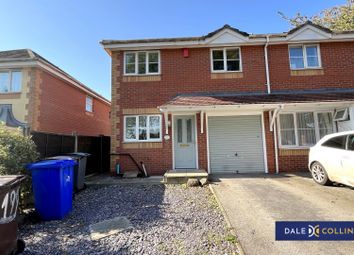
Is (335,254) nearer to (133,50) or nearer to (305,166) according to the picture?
(305,166)

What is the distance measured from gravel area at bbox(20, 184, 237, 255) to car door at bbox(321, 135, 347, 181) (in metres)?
3.83

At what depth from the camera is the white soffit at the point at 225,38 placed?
10945 millimetres

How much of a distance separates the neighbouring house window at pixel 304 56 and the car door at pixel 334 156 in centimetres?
526

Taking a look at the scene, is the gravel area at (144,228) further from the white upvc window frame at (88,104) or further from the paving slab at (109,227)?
the white upvc window frame at (88,104)

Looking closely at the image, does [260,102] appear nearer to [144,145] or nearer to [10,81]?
[144,145]

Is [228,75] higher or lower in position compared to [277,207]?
higher

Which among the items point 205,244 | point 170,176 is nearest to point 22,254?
point 205,244

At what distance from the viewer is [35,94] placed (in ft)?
40.4

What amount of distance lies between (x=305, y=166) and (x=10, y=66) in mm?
16025

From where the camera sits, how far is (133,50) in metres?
11.2

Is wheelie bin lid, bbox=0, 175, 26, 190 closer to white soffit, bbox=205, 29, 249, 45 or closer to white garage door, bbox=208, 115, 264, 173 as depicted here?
white garage door, bbox=208, 115, 264, 173

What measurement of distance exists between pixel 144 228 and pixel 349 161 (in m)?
5.74

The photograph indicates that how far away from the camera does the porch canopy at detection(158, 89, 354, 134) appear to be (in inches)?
364

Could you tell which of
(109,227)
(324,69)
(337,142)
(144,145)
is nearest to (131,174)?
(144,145)
